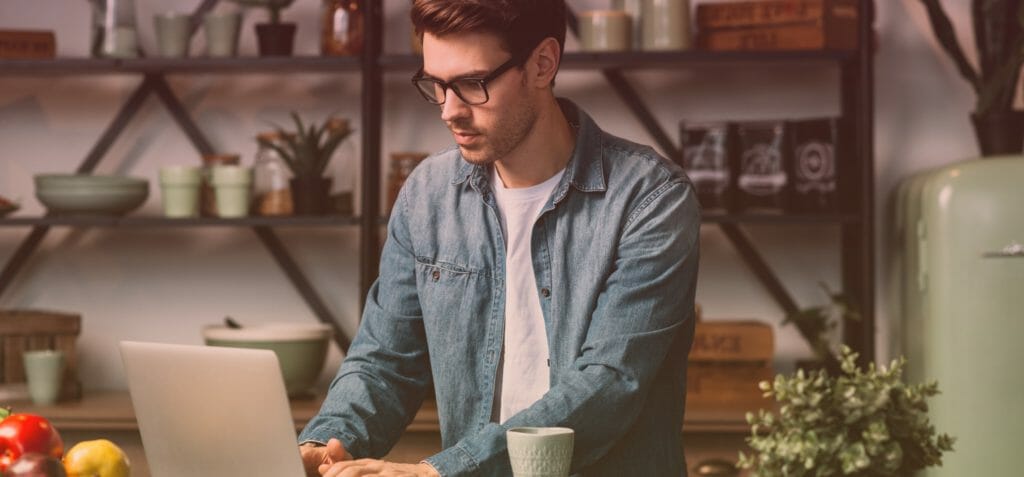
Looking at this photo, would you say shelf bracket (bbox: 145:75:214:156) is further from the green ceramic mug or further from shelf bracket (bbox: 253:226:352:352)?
the green ceramic mug

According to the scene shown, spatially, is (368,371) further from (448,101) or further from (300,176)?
(300,176)

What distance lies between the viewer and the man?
177 cm

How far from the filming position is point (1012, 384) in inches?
116

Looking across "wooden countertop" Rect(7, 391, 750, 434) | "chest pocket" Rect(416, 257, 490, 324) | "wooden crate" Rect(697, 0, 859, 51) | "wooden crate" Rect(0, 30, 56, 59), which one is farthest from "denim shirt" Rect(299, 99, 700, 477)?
"wooden crate" Rect(0, 30, 56, 59)

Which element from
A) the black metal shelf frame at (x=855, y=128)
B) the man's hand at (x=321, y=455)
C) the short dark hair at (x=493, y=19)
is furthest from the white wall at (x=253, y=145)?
the man's hand at (x=321, y=455)

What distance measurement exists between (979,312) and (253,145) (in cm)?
200

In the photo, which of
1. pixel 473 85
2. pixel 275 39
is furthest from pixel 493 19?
pixel 275 39

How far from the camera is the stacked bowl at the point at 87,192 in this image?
3375mm

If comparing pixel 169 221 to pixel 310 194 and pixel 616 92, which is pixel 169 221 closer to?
pixel 310 194

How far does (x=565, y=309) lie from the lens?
6.18ft

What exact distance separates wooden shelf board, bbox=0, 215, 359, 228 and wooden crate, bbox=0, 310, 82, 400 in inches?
9.9

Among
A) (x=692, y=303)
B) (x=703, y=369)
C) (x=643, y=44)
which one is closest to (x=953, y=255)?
(x=703, y=369)

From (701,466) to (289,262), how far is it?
1.29 m

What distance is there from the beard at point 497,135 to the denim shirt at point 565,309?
0.35ft
